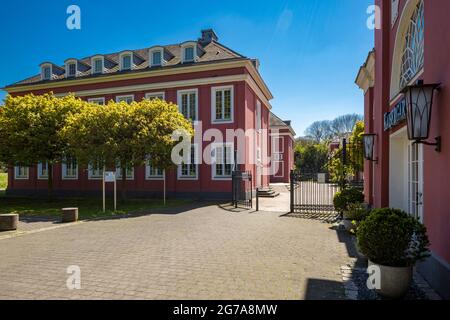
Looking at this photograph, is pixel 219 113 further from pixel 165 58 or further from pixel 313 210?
pixel 313 210

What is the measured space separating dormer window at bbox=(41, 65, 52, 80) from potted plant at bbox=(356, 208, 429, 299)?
29006 millimetres

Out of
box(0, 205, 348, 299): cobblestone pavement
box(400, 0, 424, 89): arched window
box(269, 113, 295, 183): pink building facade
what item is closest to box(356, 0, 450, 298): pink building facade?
box(400, 0, 424, 89): arched window

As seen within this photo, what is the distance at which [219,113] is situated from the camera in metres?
20.5

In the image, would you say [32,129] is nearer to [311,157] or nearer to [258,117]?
[258,117]

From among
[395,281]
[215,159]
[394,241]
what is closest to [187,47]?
[215,159]

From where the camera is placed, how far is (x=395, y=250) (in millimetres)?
4316

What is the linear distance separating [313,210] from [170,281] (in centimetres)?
1043

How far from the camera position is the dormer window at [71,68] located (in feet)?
84.1

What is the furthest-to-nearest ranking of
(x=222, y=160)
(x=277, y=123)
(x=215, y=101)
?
(x=277, y=123) < (x=215, y=101) < (x=222, y=160)

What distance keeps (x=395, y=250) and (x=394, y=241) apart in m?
0.13

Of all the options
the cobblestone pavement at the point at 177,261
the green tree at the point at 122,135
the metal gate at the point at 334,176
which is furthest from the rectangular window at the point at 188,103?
the cobblestone pavement at the point at 177,261

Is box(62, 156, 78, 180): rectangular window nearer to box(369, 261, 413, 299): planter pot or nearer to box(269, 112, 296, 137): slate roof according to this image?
box(269, 112, 296, 137): slate roof

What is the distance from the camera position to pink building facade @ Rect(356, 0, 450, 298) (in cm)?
457

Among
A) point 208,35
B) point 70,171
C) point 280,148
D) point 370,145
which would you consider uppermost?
point 208,35
